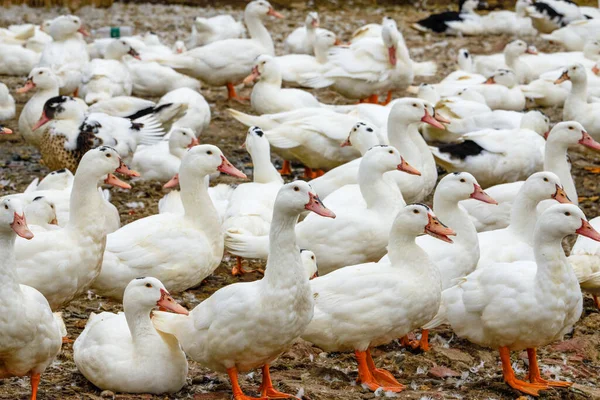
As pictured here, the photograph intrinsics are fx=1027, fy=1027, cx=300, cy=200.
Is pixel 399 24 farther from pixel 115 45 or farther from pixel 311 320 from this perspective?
pixel 311 320

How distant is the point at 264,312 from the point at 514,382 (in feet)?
5.15

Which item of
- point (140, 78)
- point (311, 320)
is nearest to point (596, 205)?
point (311, 320)

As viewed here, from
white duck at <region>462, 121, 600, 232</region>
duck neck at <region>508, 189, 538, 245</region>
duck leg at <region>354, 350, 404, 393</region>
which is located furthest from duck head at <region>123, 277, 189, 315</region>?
white duck at <region>462, 121, 600, 232</region>

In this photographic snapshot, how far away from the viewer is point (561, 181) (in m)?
8.27

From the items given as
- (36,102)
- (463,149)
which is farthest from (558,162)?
(36,102)

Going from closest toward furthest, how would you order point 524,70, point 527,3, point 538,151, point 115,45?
1. point 538,151
2. point 115,45
3. point 524,70
4. point 527,3

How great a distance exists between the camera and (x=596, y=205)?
9.43 meters

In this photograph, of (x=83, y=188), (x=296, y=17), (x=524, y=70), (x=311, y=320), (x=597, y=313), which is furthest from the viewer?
(x=296, y=17)

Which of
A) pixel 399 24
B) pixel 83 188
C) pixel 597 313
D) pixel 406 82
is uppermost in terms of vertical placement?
pixel 83 188

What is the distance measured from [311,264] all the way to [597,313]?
209cm

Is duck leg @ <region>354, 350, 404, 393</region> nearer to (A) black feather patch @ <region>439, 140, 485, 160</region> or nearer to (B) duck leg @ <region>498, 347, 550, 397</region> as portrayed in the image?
(B) duck leg @ <region>498, 347, 550, 397</region>

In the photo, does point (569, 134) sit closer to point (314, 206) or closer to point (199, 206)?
point (199, 206)

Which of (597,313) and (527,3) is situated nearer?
(597,313)

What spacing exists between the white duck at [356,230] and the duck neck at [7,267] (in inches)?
91.9
